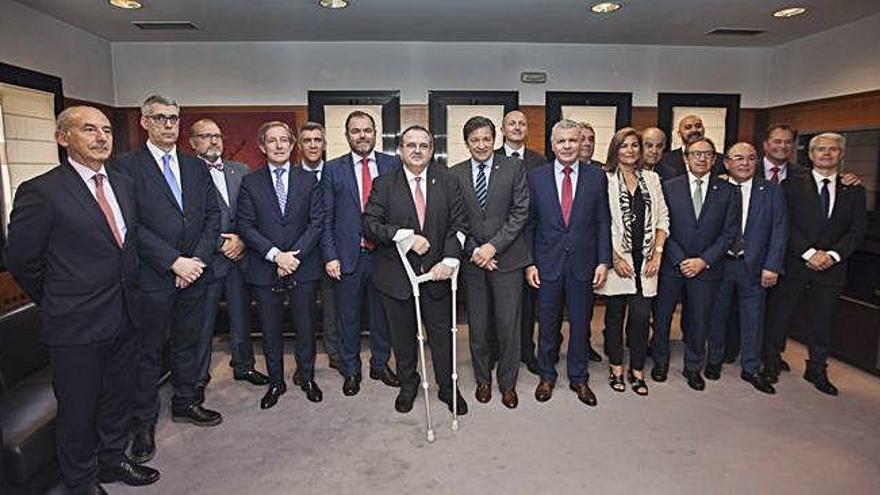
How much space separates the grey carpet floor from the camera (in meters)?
2.65

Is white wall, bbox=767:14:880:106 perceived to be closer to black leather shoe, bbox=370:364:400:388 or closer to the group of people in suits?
the group of people in suits

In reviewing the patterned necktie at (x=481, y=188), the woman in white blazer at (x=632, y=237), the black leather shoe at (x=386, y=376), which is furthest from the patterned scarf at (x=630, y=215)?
the black leather shoe at (x=386, y=376)

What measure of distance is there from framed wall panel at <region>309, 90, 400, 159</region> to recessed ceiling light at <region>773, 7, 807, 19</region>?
3681mm

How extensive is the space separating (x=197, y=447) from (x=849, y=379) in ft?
14.4

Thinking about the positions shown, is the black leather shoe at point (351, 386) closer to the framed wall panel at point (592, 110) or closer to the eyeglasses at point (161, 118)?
the eyeglasses at point (161, 118)

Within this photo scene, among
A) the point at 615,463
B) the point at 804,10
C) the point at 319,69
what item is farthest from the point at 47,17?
the point at 804,10

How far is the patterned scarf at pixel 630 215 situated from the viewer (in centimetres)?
351

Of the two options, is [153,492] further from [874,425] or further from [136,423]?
[874,425]

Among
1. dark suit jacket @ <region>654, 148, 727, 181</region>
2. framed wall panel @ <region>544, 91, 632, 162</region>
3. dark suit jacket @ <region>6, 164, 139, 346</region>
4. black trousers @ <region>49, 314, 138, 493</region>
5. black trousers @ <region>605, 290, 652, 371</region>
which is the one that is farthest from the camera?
framed wall panel @ <region>544, 91, 632, 162</region>

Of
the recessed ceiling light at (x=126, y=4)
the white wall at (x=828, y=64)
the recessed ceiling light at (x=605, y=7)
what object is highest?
the recessed ceiling light at (x=605, y=7)

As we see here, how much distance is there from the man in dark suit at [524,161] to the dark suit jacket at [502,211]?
1.75 feet

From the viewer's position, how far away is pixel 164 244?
2861 mm

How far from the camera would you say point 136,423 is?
2967 mm

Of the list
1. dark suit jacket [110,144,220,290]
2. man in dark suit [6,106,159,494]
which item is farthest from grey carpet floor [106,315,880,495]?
dark suit jacket [110,144,220,290]
